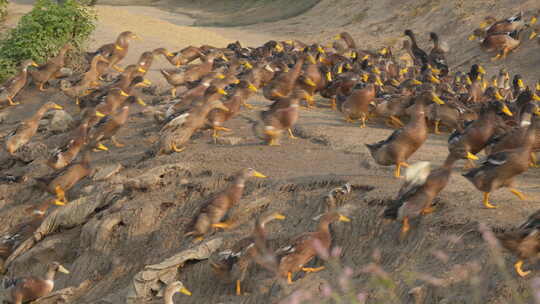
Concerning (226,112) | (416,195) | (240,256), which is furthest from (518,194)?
(226,112)

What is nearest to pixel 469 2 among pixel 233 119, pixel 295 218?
pixel 233 119

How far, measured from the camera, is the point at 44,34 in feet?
67.3

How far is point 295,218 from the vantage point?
8594 millimetres

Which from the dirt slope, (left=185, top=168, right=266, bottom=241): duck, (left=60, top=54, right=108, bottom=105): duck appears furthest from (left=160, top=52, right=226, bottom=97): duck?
(left=185, top=168, right=266, bottom=241): duck

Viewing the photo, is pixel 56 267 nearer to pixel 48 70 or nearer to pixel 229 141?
pixel 229 141

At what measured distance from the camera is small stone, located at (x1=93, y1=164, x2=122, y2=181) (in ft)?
37.8

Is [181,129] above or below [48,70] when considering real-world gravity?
above

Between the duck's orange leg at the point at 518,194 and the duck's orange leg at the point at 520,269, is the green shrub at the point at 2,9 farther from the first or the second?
the duck's orange leg at the point at 520,269

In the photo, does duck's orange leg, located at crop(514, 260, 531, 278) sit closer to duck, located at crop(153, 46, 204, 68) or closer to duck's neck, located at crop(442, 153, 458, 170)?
duck's neck, located at crop(442, 153, 458, 170)

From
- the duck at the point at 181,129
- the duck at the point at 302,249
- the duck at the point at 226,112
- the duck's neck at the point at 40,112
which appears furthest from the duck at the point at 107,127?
the duck at the point at 302,249

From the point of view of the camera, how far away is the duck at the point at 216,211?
8789 millimetres

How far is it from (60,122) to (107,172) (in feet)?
13.9

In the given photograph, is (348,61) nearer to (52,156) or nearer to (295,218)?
(52,156)

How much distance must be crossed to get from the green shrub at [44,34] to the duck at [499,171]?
15129 millimetres
